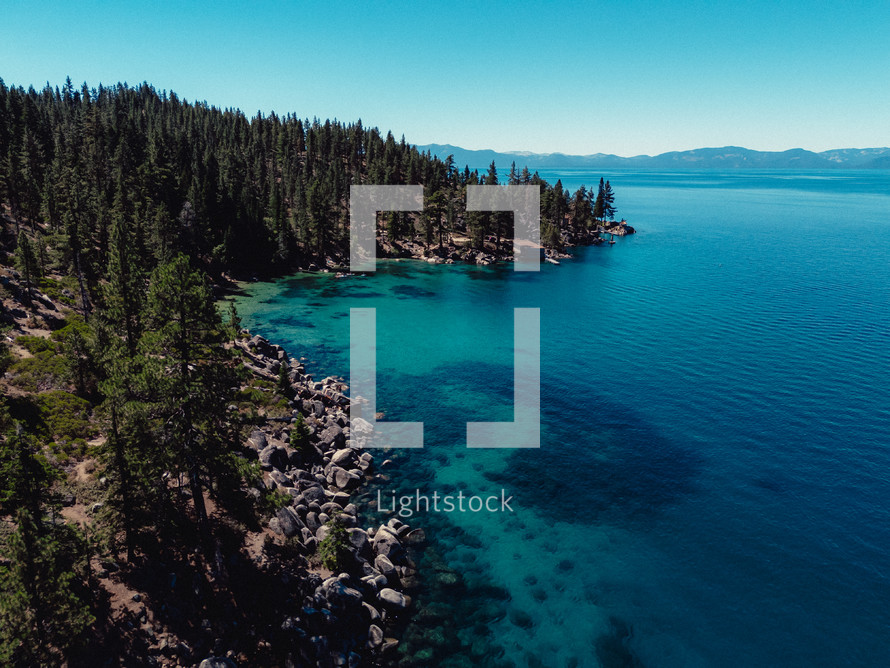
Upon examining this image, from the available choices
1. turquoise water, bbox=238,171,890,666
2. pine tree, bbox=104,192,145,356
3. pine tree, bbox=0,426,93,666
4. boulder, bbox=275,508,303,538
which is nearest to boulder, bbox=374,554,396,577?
turquoise water, bbox=238,171,890,666

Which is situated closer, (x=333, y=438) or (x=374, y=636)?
(x=374, y=636)

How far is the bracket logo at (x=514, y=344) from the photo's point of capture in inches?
1817

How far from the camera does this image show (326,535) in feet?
101

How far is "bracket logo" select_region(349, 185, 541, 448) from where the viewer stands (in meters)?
46.2

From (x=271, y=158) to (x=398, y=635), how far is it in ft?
674

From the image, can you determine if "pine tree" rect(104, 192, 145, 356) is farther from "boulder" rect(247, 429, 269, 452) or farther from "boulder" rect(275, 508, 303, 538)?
"boulder" rect(275, 508, 303, 538)

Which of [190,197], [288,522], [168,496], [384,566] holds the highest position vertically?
[190,197]

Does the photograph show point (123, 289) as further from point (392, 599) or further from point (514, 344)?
point (514, 344)

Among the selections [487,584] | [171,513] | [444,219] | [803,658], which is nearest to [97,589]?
[171,513]

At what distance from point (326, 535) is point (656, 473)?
28.6 m

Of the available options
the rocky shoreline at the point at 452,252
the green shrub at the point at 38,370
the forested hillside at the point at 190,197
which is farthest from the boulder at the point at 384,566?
the rocky shoreline at the point at 452,252

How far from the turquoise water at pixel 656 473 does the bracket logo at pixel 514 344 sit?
171cm

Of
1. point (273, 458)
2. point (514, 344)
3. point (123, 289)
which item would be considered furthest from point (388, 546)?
point (514, 344)

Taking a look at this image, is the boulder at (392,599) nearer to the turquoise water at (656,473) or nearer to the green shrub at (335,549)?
the turquoise water at (656,473)
